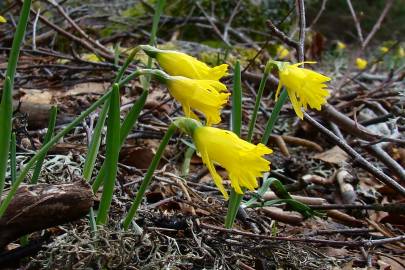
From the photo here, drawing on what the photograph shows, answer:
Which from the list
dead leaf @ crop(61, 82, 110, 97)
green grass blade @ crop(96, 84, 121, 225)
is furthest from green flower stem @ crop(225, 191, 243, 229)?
dead leaf @ crop(61, 82, 110, 97)

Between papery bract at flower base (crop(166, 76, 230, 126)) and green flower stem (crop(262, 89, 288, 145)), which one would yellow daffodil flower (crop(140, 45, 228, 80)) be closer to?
papery bract at flower base (crop(166, 76, 230, 126))

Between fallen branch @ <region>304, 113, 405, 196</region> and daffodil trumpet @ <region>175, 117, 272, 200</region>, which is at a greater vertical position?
daffodil trumpet @ <region>175, 117, 272, 200</region>

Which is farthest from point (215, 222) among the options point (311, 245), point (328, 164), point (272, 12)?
point (272, 12)

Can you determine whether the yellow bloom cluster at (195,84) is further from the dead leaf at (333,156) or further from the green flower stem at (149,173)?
the dead leaf at (333,156)

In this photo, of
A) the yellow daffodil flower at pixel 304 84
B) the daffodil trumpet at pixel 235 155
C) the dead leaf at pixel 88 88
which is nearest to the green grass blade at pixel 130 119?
the daffodil trumpet at pixel 235 155

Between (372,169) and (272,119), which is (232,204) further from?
(372,169)

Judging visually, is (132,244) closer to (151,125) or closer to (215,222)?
(215,222)
